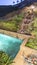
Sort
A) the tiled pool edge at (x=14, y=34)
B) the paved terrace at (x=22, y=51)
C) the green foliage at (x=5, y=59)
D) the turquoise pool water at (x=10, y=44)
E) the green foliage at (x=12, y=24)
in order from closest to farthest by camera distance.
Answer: the green foliage at (x=5, y=59)
the paved terrace at (x=22, y=51)
the turquoise pool water at (x=10, y=44)
the tiled pool edge at (x=14, y=34)
the green foliage at (x=12, y=24)

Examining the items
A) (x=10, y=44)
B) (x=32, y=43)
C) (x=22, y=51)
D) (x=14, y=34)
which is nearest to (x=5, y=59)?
(x=22, y=51)

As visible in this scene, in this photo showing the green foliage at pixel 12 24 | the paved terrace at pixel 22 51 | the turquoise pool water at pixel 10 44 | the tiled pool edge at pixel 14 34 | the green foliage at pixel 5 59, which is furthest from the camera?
the green foliage at pixel 12 24

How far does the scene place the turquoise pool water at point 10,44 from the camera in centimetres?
1074

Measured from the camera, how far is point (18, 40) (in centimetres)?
1200

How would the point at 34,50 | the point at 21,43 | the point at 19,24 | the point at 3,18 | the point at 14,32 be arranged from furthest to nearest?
1. the point at 3,18
2. the point at 19,24
3. the point at 14,32
4. the point at 21,43
5. the point at 34,50

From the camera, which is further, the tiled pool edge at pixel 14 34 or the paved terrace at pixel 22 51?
the tiled pool edge at pixel 14 34

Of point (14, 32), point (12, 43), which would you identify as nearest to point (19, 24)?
point (14, 32)

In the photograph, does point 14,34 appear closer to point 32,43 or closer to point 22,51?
point 32,43

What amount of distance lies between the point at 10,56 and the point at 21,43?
1695 mm

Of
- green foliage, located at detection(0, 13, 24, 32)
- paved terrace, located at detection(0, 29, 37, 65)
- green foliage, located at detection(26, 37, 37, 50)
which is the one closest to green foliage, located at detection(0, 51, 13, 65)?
paved terrace, located at detection(0, 29, 37, 65)

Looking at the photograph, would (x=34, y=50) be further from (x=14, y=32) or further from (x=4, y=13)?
(x=4, y=13)

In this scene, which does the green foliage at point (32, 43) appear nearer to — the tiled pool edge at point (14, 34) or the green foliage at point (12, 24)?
the tiled pool edge at point (14, 34)

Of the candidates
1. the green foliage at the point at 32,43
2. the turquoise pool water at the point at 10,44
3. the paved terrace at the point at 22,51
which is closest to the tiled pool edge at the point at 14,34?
the paved terrace at the point at 22,51

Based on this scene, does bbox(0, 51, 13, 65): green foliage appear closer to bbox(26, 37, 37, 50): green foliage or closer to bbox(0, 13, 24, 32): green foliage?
bbox(26, 37, 37, 50): green foliage
